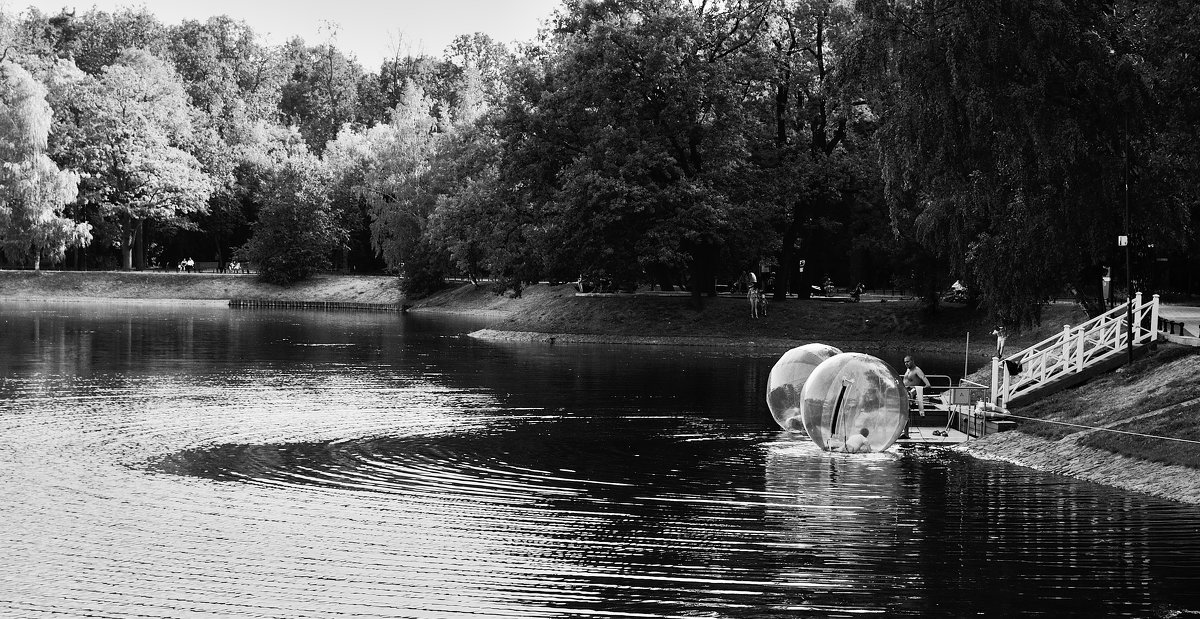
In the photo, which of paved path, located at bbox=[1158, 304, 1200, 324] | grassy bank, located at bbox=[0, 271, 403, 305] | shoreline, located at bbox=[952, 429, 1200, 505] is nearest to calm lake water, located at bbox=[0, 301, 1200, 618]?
shoreline, located at bbox=[952, 429, 1200, 505]

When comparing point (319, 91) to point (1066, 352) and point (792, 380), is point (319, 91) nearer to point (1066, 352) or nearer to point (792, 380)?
point (1066, 352)

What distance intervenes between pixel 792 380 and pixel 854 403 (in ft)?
7.59

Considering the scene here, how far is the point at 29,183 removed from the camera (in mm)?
97000

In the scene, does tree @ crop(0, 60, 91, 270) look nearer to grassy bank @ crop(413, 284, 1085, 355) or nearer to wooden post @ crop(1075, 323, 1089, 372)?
grassy bank @ crop(413, 284, 1085, 355)

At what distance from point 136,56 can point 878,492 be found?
116639 millimetres

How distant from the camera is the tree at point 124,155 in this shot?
106 metres

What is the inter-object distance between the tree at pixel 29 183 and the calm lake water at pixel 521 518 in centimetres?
7167

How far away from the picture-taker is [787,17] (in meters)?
61.6

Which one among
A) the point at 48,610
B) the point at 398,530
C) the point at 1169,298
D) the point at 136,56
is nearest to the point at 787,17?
the point at 1169,298

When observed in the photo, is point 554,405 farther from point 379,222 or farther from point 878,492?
point 379,222

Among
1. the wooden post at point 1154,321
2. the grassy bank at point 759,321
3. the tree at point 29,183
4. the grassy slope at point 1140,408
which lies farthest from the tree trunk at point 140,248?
the grassy slope at point 1140,408

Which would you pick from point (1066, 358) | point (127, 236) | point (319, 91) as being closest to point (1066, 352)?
point (1066, 358)

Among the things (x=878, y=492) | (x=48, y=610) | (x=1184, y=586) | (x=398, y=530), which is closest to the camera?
(x=48, y=610)

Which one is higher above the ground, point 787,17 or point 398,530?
point 787,17
